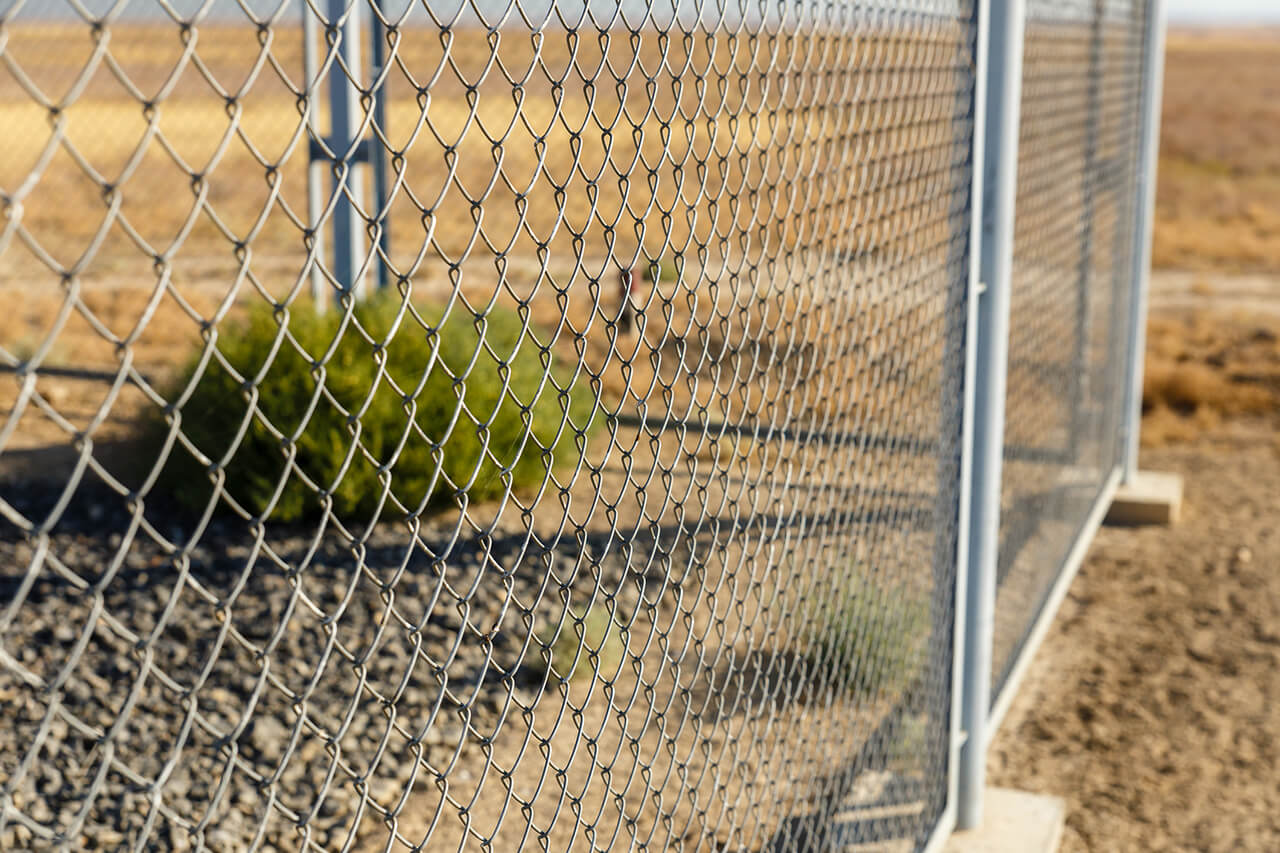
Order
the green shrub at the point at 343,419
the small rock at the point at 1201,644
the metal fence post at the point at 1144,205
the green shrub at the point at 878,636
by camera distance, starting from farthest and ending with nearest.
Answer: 1. the metal fence post at the point at 1144,205
2. the green shrub at the point at 343,419
3. the small rock at the point at 1201,644
4. the green shrub at the point at 878,636

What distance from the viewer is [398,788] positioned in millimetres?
3803

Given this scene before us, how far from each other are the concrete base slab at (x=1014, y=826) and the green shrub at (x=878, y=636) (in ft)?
1.44

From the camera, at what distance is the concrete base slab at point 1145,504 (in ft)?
22.3

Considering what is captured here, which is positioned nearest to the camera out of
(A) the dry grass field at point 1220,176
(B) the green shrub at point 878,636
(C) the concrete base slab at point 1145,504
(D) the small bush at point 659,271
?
(D) the small bush at point 659,271

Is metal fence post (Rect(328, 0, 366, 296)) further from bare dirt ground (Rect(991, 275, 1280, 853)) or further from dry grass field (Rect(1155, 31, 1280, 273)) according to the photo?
dry grass field (Rect(1155, 31, 1280, 273))

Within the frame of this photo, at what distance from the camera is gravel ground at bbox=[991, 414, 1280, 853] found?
13.2 ft

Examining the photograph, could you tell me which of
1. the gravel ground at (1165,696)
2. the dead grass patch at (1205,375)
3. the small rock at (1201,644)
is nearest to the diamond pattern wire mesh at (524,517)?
the gravel ground at (1165,696)

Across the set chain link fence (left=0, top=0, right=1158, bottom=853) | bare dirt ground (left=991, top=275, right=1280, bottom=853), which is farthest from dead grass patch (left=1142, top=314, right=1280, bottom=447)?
chain link fence (left=0, top=0, right=1158, bottom=853)

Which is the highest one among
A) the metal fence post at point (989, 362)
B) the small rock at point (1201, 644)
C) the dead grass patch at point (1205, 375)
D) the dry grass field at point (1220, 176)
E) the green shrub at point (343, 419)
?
the metal fence post at point (989, 362)

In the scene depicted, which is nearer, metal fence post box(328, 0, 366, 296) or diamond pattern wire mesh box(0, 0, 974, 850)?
diamond pattern wire mesh box(0, 0, 974, 850)

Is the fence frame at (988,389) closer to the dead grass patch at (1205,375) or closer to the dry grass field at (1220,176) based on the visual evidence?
the dead grass patch at (1205,375)

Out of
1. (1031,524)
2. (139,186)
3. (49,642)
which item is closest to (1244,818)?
(1031,524)

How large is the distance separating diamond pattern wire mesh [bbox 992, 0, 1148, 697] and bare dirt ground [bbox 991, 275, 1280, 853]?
0.31 metres

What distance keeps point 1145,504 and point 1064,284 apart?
1.96 metres
